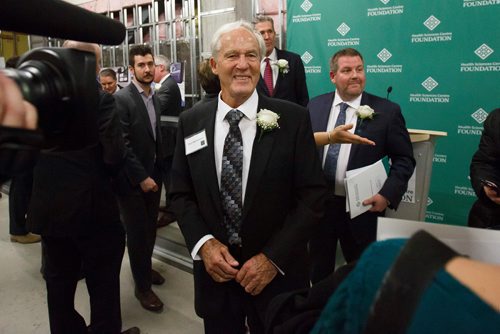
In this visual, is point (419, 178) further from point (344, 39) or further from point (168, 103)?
point (168, 103)

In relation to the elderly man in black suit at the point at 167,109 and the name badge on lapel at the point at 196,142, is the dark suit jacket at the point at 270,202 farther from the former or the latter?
the elderly man in black suit at the point at 167,109

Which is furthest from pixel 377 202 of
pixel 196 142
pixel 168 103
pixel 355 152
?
pixel 168 103

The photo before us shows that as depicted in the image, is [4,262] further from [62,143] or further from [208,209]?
[62,143]

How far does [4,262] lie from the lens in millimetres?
3664

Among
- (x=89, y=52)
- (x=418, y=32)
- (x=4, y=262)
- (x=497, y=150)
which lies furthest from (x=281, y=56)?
(x=4, y=262)

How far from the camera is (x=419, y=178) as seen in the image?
7.61ft

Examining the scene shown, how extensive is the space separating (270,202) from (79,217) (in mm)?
969

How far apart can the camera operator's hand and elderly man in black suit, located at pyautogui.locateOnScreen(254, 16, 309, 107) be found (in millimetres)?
2639

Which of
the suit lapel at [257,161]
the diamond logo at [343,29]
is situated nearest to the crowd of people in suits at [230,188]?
the suit lapel at [257,161]

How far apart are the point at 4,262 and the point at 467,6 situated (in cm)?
437

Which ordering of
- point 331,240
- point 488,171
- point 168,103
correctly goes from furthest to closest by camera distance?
point 168,103 → point 331,240 → point 488,171

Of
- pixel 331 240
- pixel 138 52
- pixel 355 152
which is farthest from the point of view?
pixel 138 52

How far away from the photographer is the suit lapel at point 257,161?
1.49 meters

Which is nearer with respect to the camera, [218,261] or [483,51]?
[218,261]
